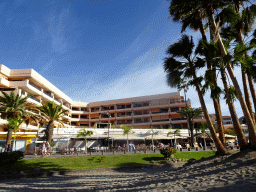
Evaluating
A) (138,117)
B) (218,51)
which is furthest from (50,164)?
(138,117)

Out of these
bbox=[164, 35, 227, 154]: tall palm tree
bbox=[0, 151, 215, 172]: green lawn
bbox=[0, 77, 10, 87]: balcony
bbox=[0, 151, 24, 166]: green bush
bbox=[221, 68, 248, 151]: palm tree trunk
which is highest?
bbox=[0, 77, 10, 87]: balcony

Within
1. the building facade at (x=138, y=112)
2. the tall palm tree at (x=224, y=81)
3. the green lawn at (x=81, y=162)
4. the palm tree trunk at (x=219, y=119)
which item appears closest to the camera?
the tall palm tree at (x=224, y=81)

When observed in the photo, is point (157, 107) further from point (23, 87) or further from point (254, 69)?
point (254, 69)

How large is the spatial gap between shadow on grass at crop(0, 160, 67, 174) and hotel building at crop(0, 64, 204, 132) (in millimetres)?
23496

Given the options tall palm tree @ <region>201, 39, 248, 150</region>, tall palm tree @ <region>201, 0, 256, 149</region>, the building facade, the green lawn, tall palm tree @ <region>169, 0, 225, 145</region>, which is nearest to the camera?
tall palm tree @ <region>201, 0, 256, 149</region>

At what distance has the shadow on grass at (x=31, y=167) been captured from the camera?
40.3 feet

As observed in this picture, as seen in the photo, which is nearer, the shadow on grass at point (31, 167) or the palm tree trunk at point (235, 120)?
the palm tree trunk at point (235, 120)

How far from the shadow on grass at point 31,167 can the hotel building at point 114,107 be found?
23496 mm

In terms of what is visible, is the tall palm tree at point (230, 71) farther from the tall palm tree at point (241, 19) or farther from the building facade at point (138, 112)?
the building facade at point (138, 112)

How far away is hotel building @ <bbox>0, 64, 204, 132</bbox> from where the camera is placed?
3735 cm

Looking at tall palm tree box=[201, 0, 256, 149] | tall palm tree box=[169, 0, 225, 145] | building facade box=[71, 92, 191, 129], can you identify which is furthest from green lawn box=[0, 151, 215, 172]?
building facade box=[71, 92, 191, 129]

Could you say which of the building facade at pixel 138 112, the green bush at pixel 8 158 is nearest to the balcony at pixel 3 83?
the building facade at pixel 138 112

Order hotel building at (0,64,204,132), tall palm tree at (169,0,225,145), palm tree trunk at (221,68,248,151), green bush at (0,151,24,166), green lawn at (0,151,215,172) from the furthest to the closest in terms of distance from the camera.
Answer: hotel building at (0,64,204,132)
green lawn at (0,151,215,172)
green bush at (0,151,24,166)
tall palm tree at (169,0,225,145)
palm tree trunk at (221,68,248,151)

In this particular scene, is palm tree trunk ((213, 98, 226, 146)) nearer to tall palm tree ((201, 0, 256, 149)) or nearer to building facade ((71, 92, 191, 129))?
tall palm tree ((201, 0, 256, 149))
